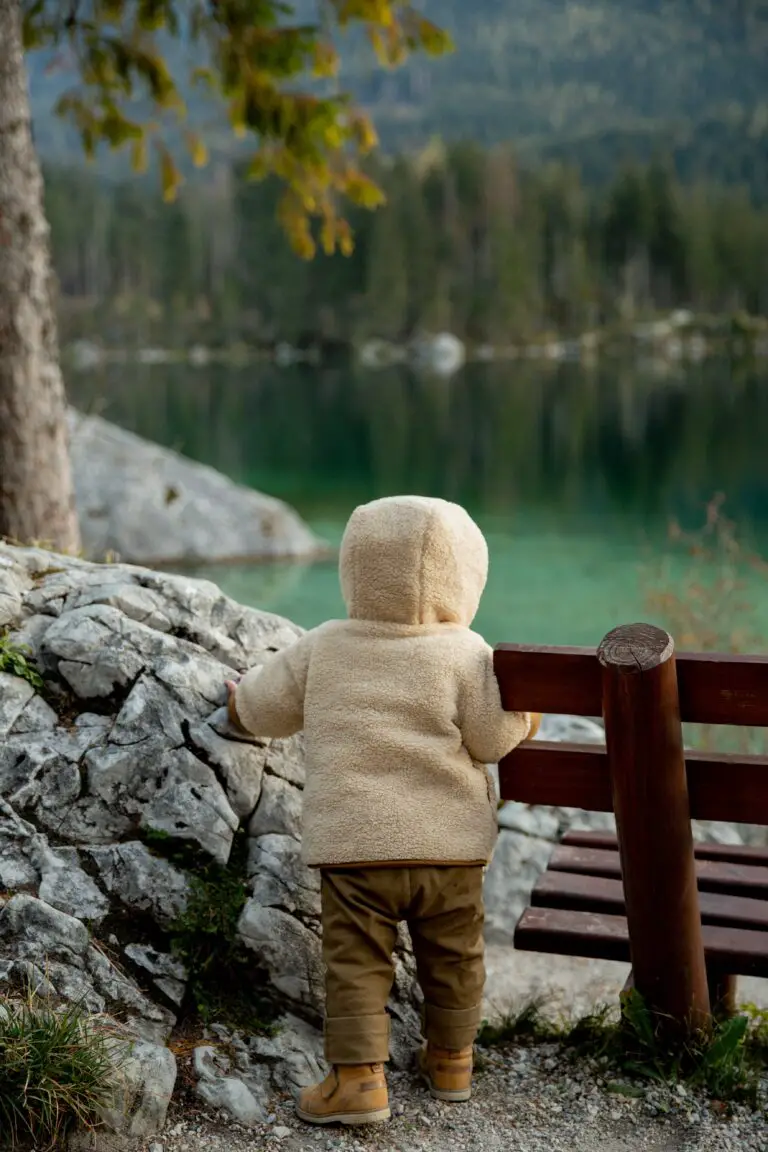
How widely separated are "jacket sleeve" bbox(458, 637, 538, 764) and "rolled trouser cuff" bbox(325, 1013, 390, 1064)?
0.69 m

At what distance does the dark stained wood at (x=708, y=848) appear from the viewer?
3756 millimetres

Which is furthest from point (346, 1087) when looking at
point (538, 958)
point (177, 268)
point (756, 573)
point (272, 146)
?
point (177, 268)

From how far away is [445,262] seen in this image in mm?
89812

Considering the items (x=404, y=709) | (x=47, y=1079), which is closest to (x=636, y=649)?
(x=404, y=709)

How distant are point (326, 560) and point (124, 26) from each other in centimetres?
959

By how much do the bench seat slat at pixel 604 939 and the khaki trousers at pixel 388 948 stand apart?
261mm

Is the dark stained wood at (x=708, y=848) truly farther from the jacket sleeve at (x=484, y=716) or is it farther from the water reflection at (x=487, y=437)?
the water reflection at (x=487, y=437)

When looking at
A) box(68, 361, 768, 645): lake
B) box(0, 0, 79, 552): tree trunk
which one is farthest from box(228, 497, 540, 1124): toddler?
box(68, 361, 768, 645): lake

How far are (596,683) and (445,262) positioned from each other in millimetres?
89641

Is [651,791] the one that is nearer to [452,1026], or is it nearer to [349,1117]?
[452,1026]

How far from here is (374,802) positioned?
10.2ft

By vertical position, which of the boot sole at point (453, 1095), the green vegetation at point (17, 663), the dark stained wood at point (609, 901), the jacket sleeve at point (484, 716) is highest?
the jacket sleeve at point (484, 716)

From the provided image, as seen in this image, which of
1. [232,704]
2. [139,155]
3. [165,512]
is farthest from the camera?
[165,512]

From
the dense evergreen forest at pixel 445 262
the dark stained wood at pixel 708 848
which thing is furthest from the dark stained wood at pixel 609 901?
the dense evergreen forest at pixel 445 262
